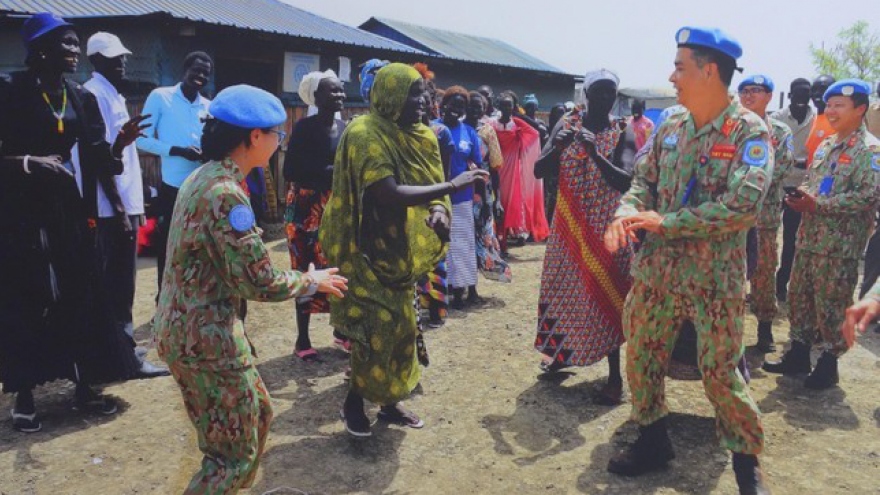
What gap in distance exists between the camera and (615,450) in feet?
12.3

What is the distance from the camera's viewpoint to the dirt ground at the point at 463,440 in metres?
3.38

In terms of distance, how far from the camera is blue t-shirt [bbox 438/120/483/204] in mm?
6332

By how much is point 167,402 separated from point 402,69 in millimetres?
2502

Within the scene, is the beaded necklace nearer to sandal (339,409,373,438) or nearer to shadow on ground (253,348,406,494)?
shadow on ground (253,348,406,494)

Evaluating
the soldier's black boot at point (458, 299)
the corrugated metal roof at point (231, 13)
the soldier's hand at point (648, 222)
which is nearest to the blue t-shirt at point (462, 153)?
the soldier's black boot at point (458, 299)

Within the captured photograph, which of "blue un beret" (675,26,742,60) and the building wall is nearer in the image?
"blue un beret" (675,26,742,60)

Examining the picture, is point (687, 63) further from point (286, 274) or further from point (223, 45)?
point (223, 45)

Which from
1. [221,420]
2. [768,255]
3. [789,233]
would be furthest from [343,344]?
[789,233]

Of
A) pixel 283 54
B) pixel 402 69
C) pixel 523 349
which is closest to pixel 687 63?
pixel 402 69

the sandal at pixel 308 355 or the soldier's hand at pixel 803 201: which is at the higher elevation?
the soldier's hand at pixel 803 201

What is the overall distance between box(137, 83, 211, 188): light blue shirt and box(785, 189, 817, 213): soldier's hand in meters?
4.23

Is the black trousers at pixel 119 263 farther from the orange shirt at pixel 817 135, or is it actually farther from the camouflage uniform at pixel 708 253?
the orange shirt at pixel 817 135

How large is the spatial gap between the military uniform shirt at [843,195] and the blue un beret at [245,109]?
3.81 metres

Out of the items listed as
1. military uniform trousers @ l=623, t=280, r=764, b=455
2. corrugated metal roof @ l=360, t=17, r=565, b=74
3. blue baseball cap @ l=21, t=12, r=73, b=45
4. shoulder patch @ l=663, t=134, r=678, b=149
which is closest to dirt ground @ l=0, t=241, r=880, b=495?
military uniform trousers @ l=623, t=280, r=764, b=455
